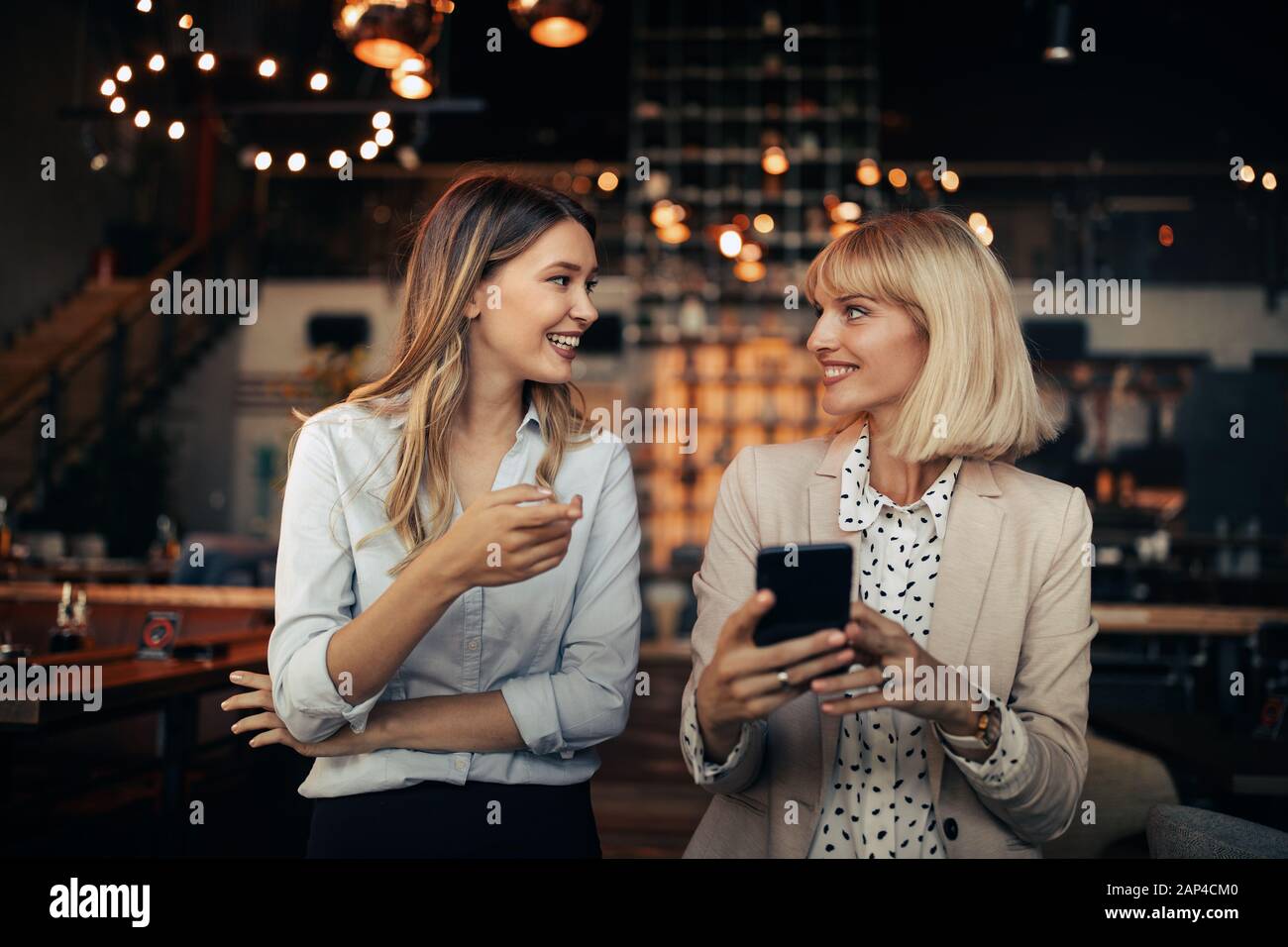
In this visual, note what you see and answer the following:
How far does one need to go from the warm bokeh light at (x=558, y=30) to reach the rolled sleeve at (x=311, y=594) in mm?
2645

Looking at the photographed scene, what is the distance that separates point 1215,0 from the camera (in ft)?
26.1

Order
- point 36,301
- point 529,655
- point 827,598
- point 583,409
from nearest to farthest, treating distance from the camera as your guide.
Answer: point 827,598 → point 529,655 → point 583,409 → point 36,301

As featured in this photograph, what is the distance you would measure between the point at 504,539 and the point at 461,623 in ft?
1.20

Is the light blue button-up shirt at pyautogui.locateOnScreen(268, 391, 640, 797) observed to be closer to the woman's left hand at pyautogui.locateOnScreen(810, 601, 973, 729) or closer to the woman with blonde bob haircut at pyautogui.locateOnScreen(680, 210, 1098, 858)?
the woman with blonde bob haircut at pyautogui.locateOnScreen(680, 210, 1098, 858)

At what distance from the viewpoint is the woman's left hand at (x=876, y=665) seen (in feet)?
3.76

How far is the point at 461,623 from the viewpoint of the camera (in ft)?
4.85

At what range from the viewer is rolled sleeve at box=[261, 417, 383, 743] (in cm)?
131

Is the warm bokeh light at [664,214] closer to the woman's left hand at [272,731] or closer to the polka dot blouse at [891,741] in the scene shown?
the polka dot blouse at [891,741]

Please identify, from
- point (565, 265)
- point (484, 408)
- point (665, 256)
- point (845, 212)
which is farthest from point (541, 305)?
point (665, 256)

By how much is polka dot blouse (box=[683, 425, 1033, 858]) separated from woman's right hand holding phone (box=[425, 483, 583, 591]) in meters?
0.34

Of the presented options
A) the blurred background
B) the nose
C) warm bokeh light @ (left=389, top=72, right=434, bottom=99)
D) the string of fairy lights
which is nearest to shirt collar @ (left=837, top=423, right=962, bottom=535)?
the nose
